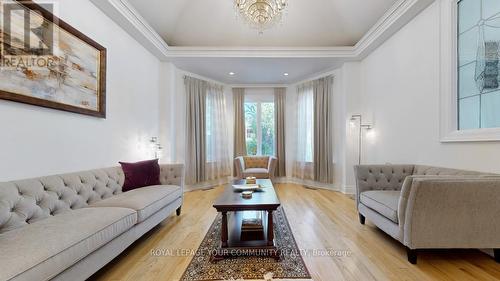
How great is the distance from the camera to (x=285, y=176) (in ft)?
20.5

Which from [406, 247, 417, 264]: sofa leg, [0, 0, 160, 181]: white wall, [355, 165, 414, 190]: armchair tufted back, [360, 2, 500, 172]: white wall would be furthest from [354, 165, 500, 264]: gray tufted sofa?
[0, 0, 160, 181]: white wall

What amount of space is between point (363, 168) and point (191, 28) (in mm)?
3921

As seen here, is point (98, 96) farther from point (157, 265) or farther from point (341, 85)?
point (341, 85)

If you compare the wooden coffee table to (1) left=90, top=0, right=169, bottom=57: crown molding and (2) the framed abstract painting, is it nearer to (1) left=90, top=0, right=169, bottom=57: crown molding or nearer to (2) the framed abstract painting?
(2) the framed abstract painting

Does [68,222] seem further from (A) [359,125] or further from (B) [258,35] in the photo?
(A) [359,125]

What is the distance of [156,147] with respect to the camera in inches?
174

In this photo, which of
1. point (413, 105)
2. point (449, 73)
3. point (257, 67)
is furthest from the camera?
point (257, 67)

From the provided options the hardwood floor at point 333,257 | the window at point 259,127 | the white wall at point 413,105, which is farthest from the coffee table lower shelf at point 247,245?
the window at point 259,127

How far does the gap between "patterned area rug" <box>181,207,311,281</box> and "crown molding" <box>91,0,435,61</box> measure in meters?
3.20

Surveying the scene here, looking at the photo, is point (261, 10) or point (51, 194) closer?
point (51, 194)

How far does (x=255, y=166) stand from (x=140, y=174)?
321cm

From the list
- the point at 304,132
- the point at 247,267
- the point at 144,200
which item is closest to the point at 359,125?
the point at 304,132

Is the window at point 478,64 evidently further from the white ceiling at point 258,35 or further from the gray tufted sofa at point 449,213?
the white ceiling at point 258,35

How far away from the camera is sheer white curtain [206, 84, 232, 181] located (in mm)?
5734
